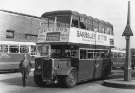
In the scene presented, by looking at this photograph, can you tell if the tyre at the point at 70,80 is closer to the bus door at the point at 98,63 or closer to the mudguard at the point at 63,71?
the mudguard at the point at 63,71

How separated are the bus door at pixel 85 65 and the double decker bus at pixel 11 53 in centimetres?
1038

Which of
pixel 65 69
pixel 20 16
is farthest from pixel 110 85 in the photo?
pixel 20 16

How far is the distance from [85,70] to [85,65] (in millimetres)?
308

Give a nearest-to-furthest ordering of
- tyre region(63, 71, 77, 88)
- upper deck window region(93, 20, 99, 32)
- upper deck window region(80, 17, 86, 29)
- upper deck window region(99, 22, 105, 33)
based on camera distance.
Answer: tyre region(63, 71, 77, 88), upper deck window region(80, 17, 86, 29), upper deck window region(93, 20, 99, 32), upper deck window region(99, 22, 105, 33)

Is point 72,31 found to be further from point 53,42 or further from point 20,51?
point 20,51

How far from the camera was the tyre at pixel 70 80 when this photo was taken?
16.5m

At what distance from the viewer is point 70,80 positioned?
16797 mm

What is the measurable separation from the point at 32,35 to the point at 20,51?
13.1 meters

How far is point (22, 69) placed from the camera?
1694cm

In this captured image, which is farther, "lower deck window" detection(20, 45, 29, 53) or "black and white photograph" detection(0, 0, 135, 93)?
"lower deck window" detection(20, 45, 29, 53)

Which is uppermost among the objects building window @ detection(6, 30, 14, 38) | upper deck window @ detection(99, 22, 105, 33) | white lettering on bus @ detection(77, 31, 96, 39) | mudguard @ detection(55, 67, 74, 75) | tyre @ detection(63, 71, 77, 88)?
building window @ detection(6, 30, 14, 38)

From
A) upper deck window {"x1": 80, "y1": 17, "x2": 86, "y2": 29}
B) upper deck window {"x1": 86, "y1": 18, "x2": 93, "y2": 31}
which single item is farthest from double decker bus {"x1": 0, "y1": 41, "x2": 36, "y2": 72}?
A: upper deck window {"x1": 80, "y1": 17, "x2": 86, "y2": 29}

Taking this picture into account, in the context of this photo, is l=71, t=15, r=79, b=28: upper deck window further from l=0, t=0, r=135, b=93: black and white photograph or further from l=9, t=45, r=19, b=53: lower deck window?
l=9, t=45, r=19, b=53: lower deck window

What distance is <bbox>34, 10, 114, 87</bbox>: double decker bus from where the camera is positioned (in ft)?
54.3
